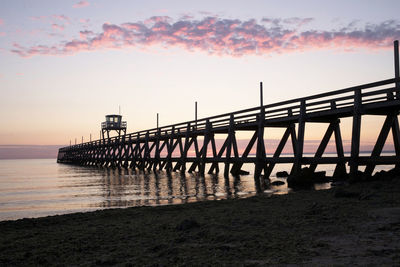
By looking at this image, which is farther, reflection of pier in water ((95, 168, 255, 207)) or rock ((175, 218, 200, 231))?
reflection of pier in water ((95, 168, 255, 207))

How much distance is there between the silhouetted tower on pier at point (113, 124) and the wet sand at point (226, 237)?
51.3 meters

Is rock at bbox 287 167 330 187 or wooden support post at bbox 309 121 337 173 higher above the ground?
wooden support post at bbox 309 121 337 173

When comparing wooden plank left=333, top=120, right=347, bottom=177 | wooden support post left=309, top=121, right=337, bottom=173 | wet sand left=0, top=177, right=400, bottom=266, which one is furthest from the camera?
wooden plank left=333, top=120, right=347, bottom=177

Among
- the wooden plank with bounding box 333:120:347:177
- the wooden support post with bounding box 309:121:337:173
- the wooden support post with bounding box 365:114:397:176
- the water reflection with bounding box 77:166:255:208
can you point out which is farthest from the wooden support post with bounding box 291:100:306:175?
the wooden support post with bounding box 365:114:397:176

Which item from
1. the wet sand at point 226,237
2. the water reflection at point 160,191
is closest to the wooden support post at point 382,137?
the water reflection at point 160,191

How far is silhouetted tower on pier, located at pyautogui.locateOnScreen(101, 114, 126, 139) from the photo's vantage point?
57.4 m

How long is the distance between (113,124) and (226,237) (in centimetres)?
5497

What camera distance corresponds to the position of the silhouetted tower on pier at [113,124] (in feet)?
188

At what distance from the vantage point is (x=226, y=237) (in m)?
4.88

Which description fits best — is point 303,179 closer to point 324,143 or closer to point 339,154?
point 324,143

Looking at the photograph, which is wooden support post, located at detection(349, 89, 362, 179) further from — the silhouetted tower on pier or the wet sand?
the silhouetted tower on pier

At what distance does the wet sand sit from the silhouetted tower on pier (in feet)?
168

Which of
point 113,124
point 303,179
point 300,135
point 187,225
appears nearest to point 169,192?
point 303,179

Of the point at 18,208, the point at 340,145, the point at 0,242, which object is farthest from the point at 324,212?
the point at 340,145
